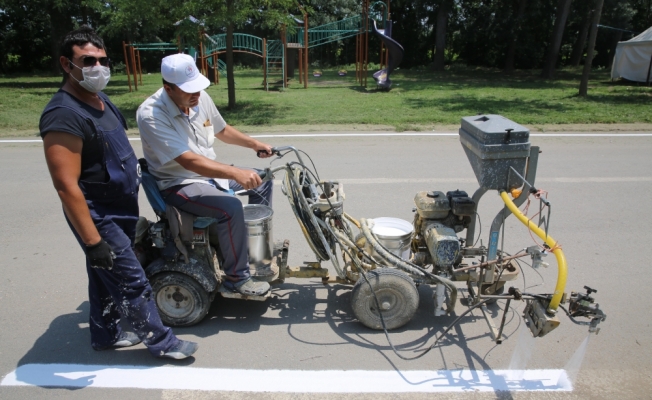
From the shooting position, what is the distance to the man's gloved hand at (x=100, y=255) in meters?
2.81

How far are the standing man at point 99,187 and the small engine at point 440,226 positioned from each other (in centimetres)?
182

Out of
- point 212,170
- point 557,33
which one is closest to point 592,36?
point 557,33

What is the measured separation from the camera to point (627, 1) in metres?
30.0

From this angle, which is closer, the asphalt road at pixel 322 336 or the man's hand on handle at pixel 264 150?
the asphalt road at pixel 322 336

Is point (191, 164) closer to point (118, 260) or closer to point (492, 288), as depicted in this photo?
point (118, 260)

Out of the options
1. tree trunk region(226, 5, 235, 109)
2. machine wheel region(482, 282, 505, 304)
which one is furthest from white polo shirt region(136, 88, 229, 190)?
tree trunk region(226, 5, 235, 109)

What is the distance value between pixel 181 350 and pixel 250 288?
623mm

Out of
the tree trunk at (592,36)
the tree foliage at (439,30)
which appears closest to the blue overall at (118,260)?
the tree trunk at (592,36)

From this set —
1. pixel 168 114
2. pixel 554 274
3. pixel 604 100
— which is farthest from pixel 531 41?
pixel 168 114

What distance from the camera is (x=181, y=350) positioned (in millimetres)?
3232

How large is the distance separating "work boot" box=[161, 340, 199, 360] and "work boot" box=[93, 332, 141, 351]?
13.0 inches

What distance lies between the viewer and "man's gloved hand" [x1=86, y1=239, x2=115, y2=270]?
2.81m

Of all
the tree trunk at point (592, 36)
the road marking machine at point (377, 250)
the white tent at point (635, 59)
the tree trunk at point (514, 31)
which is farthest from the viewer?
the tree trunk at point (514, 31)

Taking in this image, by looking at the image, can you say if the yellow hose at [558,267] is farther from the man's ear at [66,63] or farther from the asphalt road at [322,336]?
the man's ear at [66,63]
